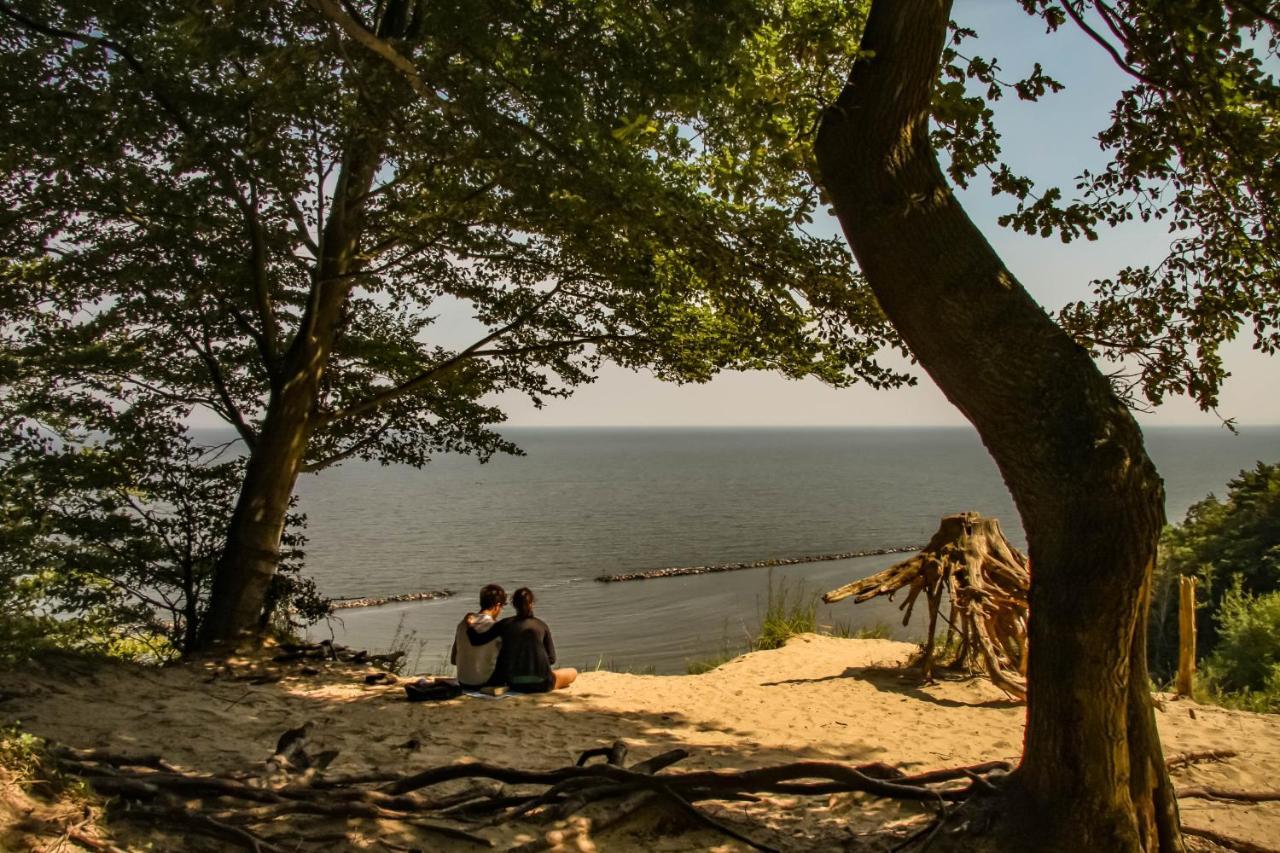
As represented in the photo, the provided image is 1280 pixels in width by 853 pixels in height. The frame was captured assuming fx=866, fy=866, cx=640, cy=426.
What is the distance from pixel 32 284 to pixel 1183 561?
2228 centimetres

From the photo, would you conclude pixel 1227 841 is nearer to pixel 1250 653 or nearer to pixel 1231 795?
pixel 1231 795

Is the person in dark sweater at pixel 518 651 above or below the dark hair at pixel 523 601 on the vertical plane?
below

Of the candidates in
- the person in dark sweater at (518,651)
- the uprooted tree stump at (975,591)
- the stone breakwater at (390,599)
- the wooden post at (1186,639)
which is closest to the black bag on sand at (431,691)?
the person in dark sweater at (518,651)

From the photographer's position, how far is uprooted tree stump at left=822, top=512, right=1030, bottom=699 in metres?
9.73

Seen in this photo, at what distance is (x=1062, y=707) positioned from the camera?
4.48 metres

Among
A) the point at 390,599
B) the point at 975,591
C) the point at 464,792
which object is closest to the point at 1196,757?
the point at 975,591

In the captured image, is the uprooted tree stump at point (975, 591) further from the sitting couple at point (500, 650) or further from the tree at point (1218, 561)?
the tree at point (1218, 561)

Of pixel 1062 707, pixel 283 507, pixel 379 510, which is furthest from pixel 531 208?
pixel 379 510

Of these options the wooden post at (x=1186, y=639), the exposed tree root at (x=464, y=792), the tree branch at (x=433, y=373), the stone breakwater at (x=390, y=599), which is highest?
the tree branch at (x=433, y=373)

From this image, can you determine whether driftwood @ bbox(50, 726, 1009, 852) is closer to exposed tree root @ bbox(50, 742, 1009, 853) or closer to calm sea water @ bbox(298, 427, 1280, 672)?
exposed tree root @ bbox(50, 742, 1009, 853)

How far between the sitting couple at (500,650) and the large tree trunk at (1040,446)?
18.3 ft

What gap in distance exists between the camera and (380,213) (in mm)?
11375

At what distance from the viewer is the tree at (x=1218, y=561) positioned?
57.4 feet

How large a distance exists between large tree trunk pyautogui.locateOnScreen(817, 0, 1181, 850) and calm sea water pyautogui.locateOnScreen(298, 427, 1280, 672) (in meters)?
12.5
